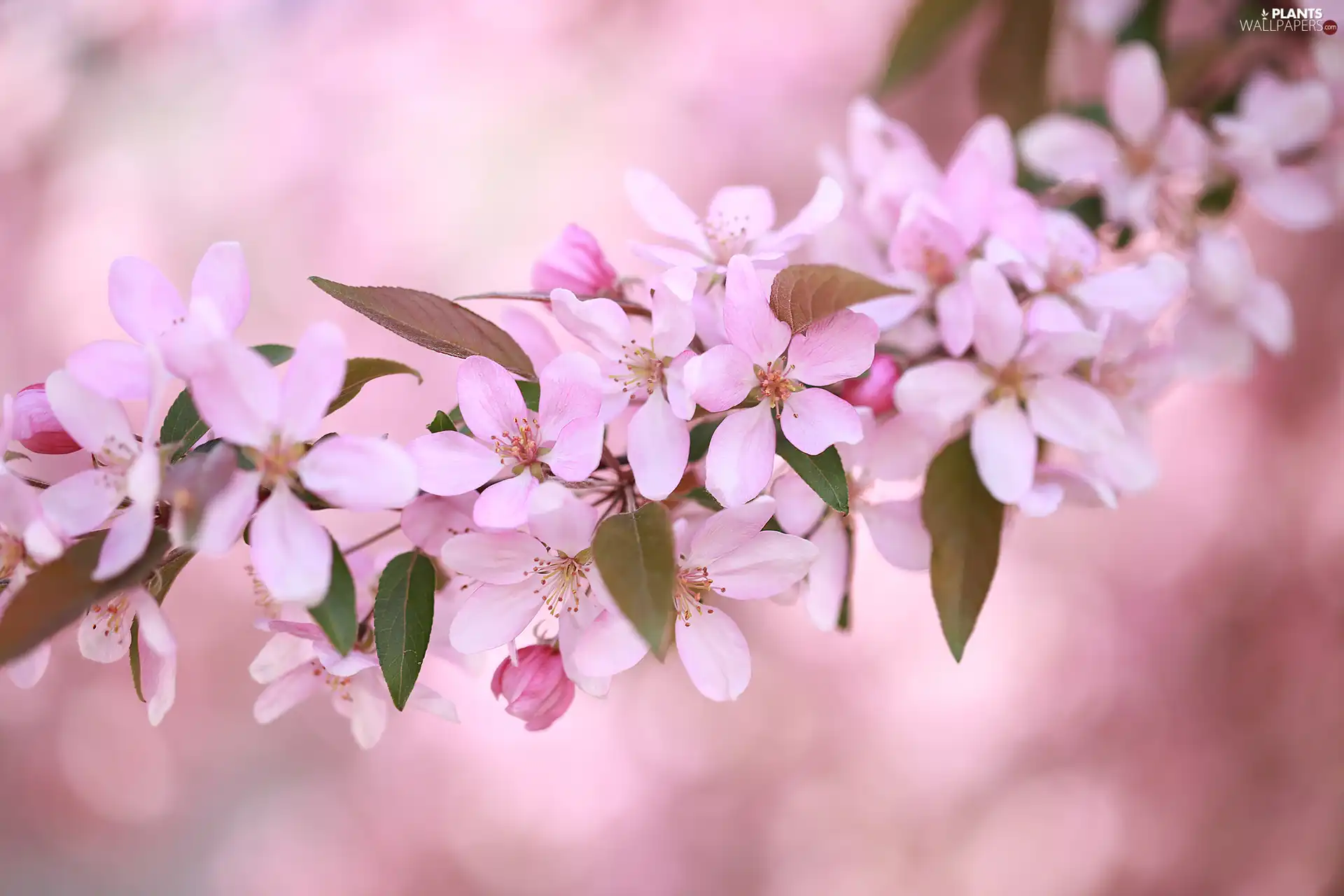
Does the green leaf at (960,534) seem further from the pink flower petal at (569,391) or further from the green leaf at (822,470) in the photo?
the pink flower petal at (569,391)

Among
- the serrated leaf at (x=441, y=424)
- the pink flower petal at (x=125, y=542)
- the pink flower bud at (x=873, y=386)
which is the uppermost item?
the pink flower bud at (x=873, y=386)

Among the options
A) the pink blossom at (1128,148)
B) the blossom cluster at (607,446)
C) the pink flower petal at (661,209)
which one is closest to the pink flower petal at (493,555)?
the blossom cluster at (607,446)

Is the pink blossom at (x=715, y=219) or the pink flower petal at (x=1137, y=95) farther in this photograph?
the pink flower petal at (x=1137, y=95)

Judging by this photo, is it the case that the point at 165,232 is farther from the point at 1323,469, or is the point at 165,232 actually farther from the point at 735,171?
the point at 1323,469

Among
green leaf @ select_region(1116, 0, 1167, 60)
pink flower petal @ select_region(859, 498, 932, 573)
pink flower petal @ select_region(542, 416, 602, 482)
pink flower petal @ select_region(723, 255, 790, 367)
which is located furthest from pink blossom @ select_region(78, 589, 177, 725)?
green leaf @ select_region(1116, 0, 1167, 60)

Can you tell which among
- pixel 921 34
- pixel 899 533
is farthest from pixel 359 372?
pixel 921 34

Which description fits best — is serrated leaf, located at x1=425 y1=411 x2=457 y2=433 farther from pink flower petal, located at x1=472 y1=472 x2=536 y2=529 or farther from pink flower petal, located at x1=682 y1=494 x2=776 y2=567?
pink flower petal, located at x1=682 y1=494 x2=776 y2=567

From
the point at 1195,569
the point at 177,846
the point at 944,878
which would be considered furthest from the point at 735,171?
the point at 177,846
